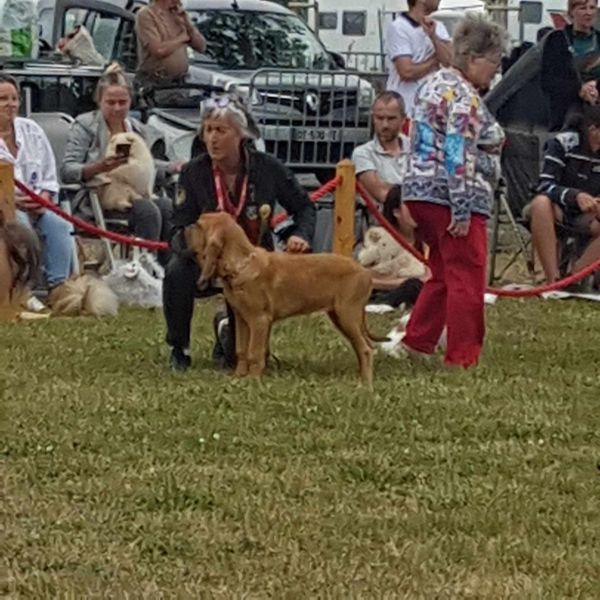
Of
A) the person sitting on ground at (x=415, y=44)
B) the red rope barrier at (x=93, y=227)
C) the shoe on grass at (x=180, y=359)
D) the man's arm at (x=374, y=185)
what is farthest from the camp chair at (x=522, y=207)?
the shoe on grass at (x=180, y=359)

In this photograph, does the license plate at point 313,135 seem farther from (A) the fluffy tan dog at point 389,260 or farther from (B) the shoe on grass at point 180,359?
(B) the shoe on grass at point 180,359

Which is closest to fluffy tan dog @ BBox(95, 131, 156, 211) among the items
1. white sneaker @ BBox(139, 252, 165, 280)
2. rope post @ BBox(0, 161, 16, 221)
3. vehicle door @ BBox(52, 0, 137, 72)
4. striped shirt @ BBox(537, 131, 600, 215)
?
white sneaker @ BBox(139, 252, 165, 280)

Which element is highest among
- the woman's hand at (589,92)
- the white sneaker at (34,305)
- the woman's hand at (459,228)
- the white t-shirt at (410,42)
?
the white t-shirt at (410,42)

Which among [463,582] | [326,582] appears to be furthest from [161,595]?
[463,582]

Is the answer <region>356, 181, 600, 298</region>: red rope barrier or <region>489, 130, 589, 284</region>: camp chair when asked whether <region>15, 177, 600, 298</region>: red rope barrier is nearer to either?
<region>356, 181, 600, 298</region>: red rope barrier

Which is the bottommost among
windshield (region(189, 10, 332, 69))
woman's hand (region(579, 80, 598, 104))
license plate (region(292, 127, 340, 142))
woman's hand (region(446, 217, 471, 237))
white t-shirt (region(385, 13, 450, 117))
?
license plate (region(292, 127, 340, 142))

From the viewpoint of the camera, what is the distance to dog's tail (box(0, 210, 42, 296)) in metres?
7.46

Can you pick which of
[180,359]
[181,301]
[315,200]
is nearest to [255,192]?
[181,301]

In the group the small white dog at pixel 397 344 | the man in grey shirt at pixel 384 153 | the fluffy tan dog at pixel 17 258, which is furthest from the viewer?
the man in grey shirt at pixel 384 153

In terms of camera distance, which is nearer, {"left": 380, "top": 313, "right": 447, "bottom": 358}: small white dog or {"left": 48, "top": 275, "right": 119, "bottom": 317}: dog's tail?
{"left": 380, "top": 313, "right": 447, "bottom": 358}: small white dog

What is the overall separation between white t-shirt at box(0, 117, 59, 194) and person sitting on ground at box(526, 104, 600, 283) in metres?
3.24

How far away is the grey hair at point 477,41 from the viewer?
854 cm

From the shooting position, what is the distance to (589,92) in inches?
529

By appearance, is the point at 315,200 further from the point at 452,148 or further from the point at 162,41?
the point at 162,41
